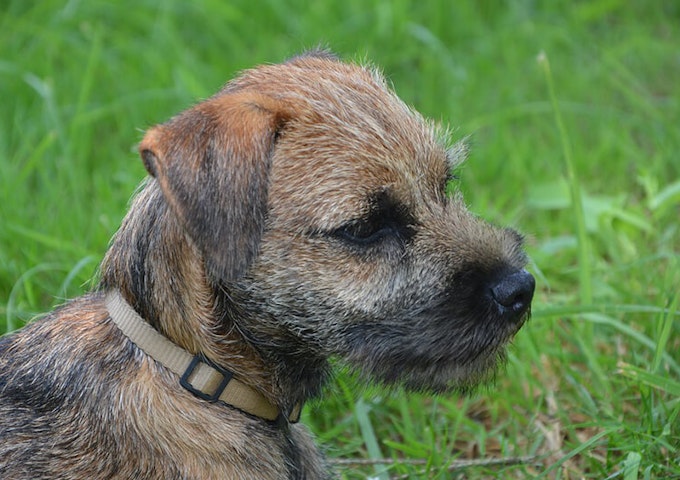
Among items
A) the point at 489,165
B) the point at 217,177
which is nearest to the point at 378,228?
the point at 217,177

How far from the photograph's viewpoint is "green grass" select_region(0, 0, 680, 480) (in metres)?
3.76

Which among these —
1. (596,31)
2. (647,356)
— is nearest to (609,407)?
(647,356)

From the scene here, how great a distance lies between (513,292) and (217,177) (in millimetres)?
968

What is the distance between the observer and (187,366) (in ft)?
9.39

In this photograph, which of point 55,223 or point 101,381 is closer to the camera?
point 101,381

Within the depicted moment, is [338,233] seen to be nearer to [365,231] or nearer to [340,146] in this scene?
[365,231]

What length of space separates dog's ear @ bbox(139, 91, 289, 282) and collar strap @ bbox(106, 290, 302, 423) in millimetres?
297

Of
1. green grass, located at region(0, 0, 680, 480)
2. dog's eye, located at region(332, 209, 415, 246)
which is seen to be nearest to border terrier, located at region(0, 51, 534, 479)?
dog's eye, located at region(332, 209, 415, 246)

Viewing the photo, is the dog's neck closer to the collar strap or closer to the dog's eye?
the collar strap

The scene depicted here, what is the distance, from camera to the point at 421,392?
311 centimetres

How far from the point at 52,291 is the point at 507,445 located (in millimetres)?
2161

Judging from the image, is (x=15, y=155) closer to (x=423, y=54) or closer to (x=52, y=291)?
(x=52, y=291)

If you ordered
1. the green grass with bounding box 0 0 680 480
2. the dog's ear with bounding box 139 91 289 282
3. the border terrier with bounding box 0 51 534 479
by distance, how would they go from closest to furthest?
the dog's ear with bounding box 139 91 289 282 < the border terrier with bounding box 0 51 534 479 < the green grass with bounding box 0 0 680 480

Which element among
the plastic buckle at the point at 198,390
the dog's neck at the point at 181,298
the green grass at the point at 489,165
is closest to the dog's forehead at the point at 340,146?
the dog's neck at the point at 181,298
